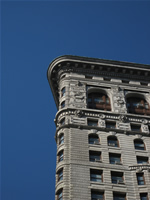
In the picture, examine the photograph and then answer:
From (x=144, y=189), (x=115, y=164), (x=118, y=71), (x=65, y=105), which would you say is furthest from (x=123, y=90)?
(x=144, y=189)

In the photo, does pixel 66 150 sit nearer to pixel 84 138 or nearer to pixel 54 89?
pixel 84 138

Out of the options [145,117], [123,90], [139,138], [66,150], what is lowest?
[66,150]

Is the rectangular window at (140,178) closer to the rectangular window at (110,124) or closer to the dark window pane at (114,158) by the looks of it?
the dark window pane at (114,158)

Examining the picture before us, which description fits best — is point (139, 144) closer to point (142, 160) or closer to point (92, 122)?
point (142, 160)

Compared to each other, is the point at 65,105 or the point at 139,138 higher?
the point at 65,105

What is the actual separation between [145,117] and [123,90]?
729 centimetres

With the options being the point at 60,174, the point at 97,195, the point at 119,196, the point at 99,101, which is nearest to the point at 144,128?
the point at 99,101

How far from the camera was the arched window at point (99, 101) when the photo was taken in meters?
57.4

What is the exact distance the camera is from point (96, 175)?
1773 inches

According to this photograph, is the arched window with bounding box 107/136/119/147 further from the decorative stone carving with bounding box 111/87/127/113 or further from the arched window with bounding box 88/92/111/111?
the arched window with bounding box 88/92/111/111

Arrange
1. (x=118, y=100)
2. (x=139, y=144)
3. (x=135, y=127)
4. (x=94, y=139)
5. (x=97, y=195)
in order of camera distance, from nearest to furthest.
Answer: (x=97, y=195) < (x=94, y=139) < (x=139, y=144) < (x=135, y=127) < (x=118, y=100)

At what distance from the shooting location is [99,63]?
209ft

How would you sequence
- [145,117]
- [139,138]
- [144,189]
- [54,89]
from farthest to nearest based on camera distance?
1. [54,89]
2. [145,117]
3. [139,138]
4. [144,189]

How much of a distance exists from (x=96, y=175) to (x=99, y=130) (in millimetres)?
8557
